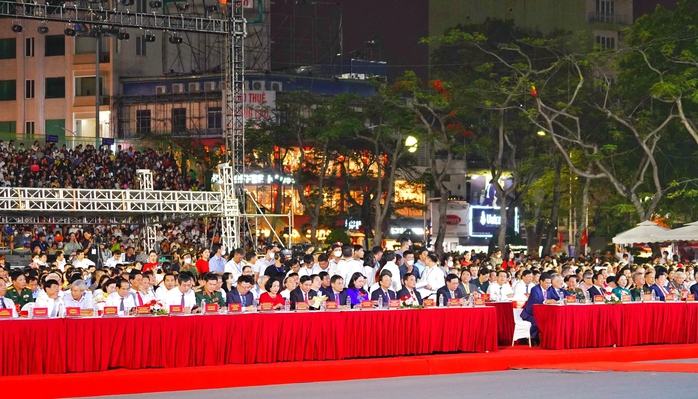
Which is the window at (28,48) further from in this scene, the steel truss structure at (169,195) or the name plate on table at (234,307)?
the name plate on table at (234,307)

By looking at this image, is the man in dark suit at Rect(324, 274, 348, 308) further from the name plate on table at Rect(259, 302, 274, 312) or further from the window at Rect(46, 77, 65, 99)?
the window at Rect(46, 77, 65, 99)

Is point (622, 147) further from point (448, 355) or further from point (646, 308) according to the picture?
point (448, 355)

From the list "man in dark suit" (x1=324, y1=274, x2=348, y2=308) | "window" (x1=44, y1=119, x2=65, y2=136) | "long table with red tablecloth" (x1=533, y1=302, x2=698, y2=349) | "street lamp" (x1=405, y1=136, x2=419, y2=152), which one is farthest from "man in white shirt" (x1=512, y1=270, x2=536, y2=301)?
"window" (x1=44, y1=119, x2=65, y2=136)

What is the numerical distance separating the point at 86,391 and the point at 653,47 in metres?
31.5

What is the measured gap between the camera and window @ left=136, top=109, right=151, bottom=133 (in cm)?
6366

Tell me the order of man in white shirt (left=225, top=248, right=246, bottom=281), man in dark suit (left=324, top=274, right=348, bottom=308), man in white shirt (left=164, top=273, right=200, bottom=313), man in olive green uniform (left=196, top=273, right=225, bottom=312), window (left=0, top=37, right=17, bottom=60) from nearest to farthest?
man in white shirt (left=164, top=273, right=200, bottom=313) → man in olive green uniform (left=196, top=273, right=225, bottom=312) → man in dark suit (left=324, top=274, right=348, bottom=308) → man in white shirt (left=225, top=248, right=246, bottom=281) → window (left=0, top=37, right=17, bottom=60)

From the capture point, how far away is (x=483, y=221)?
56625 mm

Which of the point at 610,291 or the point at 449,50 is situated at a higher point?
the point at 449,50

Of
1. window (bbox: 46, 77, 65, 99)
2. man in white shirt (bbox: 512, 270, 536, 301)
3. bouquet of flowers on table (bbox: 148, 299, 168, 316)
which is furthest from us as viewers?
window (bbox: 46, 77, 65, 99)

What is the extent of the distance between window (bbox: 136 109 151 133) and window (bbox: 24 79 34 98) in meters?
6.51

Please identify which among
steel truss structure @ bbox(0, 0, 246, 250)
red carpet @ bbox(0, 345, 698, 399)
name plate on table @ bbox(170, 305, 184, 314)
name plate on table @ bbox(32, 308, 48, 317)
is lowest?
red carpet @ bbox(0, 345, 698, 399)

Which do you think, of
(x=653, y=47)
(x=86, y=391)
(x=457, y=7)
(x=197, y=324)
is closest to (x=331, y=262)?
(x=197, y=324)

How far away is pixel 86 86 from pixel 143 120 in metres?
4.09

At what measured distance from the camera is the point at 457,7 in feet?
247
